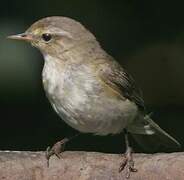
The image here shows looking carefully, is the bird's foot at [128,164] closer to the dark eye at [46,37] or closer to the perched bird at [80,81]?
the perched bird at [80,81]

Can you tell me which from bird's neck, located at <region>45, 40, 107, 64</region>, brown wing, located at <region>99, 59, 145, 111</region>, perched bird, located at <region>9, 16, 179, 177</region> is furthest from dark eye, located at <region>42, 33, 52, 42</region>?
brown wing, located at <region>99, 59, 145, 111</region>

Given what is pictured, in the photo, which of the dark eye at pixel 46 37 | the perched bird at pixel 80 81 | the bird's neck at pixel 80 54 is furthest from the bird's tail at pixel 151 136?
the dark eye at pixel 46 37

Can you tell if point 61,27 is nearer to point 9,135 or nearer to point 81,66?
point 81,66

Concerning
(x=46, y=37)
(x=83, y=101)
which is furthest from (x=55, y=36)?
(x=83, y=101)

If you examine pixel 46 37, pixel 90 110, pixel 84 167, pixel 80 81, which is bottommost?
pixel 84 167

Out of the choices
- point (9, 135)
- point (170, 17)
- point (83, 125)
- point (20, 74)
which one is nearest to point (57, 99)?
point (83, 125)

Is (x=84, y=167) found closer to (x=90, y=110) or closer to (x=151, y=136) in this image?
(x=90, y=110)
